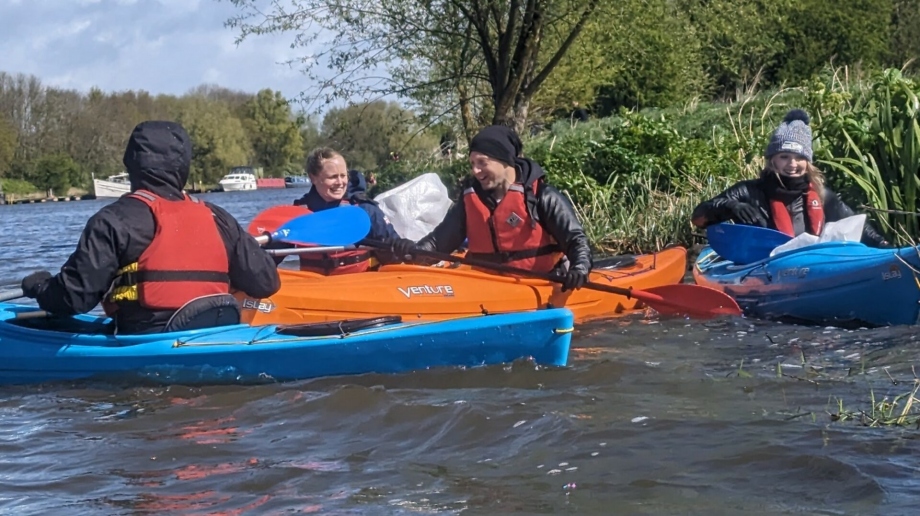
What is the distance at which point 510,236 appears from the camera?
5898 millimetres

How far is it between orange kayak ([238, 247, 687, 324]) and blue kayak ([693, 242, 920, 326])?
0.91 m

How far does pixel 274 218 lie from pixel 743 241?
2.73m

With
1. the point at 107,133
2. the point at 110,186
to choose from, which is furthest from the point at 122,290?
Result: the point at 107,133

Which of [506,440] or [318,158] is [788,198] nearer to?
[318,158]

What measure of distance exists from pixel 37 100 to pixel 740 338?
53.7 metres

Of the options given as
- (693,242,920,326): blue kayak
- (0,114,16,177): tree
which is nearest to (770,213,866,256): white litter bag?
(693,242,920,326): blue kayak

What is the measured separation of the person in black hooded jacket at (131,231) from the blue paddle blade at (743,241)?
2987mm

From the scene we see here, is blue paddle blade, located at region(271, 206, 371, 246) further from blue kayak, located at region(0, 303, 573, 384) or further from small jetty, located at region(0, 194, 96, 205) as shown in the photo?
small jetty, located at region(0, 194, 96, 205)

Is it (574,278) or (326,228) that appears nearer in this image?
(574,278)

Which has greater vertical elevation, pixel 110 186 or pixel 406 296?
pixel 110 186

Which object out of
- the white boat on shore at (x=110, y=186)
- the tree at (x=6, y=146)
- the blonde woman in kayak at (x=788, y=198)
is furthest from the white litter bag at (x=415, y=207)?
the tree at (x=6, y=146)

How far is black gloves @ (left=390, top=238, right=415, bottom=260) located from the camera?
6.00 m

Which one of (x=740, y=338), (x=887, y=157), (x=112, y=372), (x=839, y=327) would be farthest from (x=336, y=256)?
(x=887, y=157)

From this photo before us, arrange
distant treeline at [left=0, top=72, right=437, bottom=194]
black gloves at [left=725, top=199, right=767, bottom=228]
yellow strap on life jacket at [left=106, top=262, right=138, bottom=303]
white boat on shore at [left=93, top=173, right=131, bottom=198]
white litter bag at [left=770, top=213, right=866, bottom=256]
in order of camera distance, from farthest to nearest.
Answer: distant treeline at [left=0, top=72, right=437, bottom=194] < white boat on shore at [left=93, top=173, right=131, bottom=198] < black gloves at [left=725, top=199, right=767, bottom=228] < white litter bag at [left=770, top=213, right=866, bottom=256] < yellow strap on life jacket at [left=106, top=262, right=138, bottom=303]
